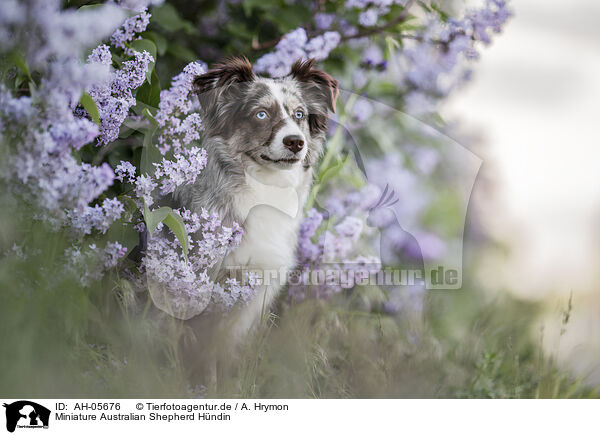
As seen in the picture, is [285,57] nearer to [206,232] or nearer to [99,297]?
[206,232]

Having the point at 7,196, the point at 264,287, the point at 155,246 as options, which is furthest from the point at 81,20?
the point at 264,287

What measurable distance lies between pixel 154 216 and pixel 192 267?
0.24 meters

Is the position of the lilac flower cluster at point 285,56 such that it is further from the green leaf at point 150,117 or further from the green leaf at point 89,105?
the green leaf at point 89,105

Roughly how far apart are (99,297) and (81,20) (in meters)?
0.87

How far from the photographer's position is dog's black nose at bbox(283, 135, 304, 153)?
1.67m

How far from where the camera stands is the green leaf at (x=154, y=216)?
1.54 m

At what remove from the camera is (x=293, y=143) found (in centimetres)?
168

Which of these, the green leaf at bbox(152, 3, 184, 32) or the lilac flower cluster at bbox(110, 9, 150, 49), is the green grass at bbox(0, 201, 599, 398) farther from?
the green leaf at bbox(152, 3, 184, 32)

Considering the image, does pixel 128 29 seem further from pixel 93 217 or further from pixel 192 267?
pixel 192 267
